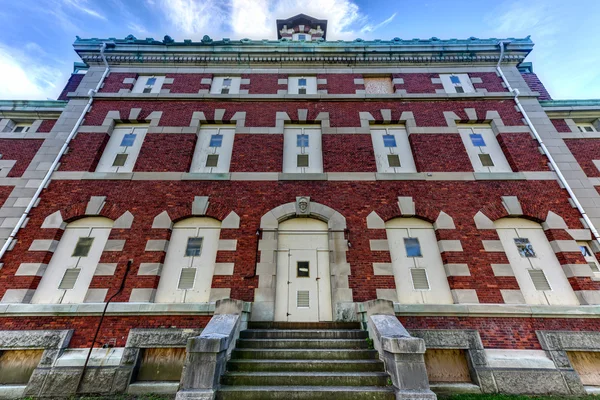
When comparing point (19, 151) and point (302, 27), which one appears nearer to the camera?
point (19, 151)

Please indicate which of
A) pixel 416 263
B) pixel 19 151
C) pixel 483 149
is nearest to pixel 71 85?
pixel 19 151

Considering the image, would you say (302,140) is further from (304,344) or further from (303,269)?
(304,344)

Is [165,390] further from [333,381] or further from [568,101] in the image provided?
[568,101]

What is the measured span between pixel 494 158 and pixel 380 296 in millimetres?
6663

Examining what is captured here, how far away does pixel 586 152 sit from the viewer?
1022cm

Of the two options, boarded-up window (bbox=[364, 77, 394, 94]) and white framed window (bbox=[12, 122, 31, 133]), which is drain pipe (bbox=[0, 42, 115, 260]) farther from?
boarded-up window (bbox=[364, 77, 394, 94])

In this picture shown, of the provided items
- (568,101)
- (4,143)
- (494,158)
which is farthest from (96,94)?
(568,101)

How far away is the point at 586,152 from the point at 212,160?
13.8 meters

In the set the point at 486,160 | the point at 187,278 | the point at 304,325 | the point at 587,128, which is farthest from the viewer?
the point at 587,128

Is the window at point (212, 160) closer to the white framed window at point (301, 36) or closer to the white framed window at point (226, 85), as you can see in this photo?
the white framed window at point (226, 85)

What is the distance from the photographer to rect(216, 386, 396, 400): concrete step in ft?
14.9

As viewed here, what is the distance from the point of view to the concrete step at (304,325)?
22.3 ft

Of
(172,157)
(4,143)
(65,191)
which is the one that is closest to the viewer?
(65,191)

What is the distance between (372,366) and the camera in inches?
207
